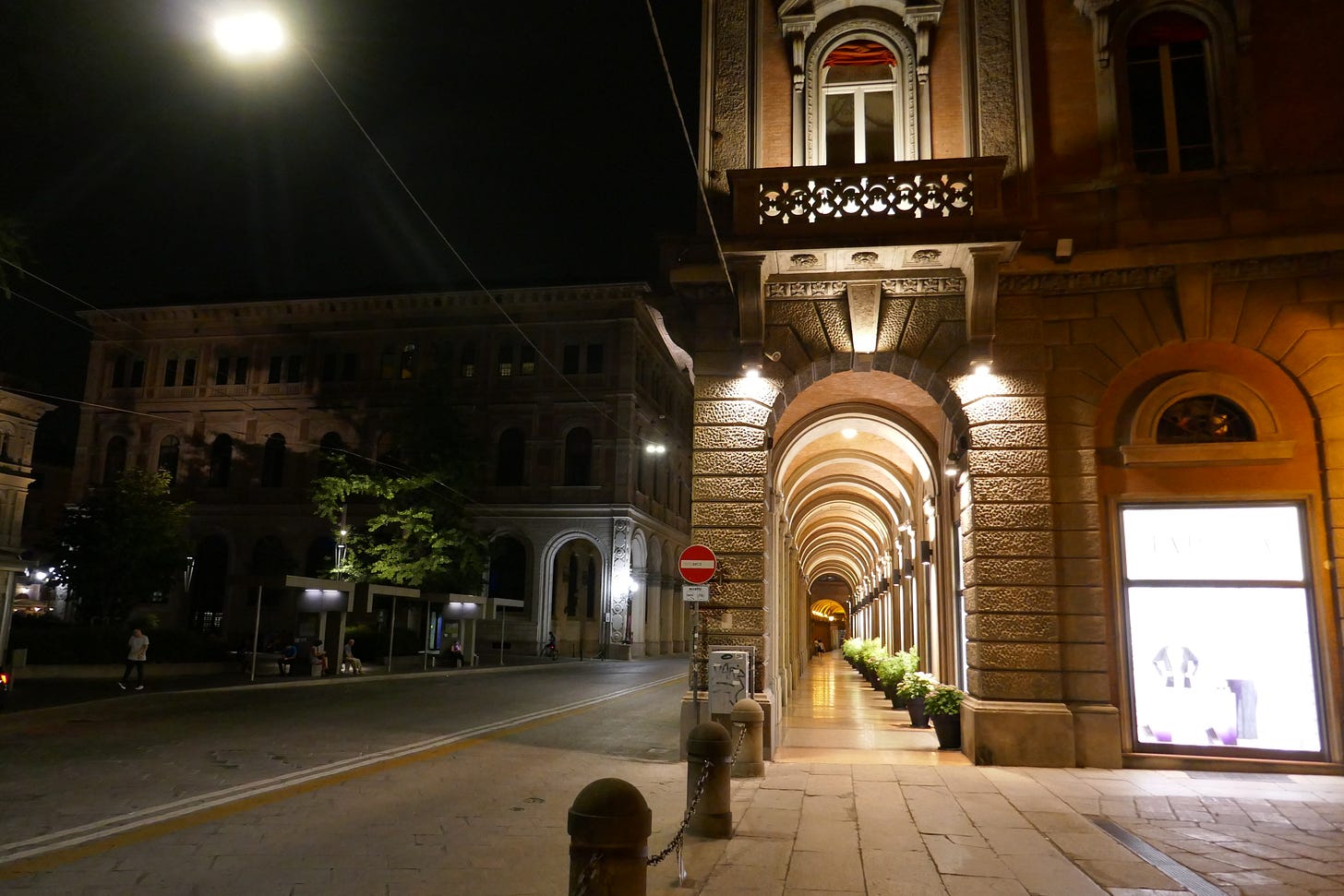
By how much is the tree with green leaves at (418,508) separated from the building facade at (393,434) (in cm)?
423

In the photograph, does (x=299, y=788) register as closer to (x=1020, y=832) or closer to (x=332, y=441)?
(x=1020, y=832)

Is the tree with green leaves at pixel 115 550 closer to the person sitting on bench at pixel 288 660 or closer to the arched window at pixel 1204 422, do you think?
the person sitting on bench at pixel 288 660

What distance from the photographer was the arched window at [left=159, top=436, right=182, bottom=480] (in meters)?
→ 50.9

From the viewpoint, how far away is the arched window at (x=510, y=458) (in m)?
47.5

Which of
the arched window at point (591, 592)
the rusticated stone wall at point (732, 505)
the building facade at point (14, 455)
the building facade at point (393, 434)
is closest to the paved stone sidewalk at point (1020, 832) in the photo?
the rusticated stone wall at point (732, 505)

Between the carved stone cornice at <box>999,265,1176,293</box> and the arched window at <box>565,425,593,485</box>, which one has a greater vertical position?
the arched window at <box>565,425,593,485</box>

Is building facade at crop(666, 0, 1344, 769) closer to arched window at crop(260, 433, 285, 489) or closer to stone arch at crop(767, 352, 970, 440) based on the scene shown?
stone arch at crop(767, 352, 970, 440)

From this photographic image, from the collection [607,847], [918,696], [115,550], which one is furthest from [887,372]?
[115,550]

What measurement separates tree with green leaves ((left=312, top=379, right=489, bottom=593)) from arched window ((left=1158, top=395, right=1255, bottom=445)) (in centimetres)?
3084

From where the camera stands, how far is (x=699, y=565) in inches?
451

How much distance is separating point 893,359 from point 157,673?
80.0 ft

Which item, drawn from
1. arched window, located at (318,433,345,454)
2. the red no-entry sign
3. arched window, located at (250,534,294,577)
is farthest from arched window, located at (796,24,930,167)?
arched window, located at (250,534,294,577)

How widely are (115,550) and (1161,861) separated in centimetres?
3314

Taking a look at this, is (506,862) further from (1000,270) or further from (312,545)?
(312,545)
